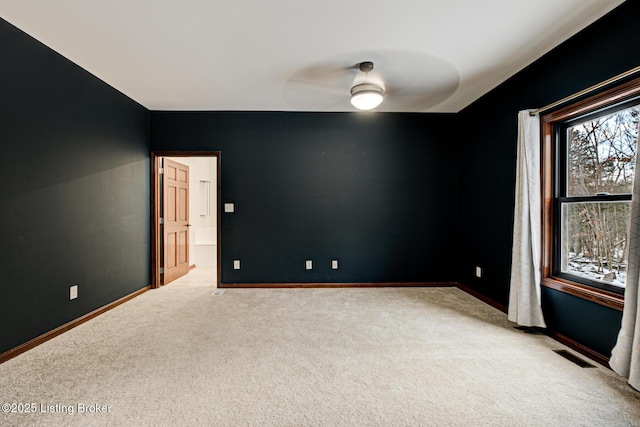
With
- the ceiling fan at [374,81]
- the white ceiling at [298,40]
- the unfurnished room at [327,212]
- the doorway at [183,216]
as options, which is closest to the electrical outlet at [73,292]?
the unfurnished room at [327,212]

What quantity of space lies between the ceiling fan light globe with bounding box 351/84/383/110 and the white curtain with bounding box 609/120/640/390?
222 centimetres

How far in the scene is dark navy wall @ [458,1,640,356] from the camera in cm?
219

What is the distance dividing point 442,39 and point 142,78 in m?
3.17

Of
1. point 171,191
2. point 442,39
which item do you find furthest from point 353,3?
point 171,191

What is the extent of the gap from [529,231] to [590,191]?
1.82 ft

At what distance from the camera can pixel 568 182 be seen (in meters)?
2.71

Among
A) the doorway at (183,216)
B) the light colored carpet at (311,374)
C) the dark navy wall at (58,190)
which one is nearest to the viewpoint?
the light colored carpet at (311,374)

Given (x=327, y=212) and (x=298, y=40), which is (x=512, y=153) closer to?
(x=327, y=212)

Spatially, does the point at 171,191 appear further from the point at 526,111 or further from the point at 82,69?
the point at 526,111

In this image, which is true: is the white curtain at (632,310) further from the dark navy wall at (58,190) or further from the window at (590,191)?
the dark navy wall at (58,190)

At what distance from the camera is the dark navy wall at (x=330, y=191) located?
4.48 m

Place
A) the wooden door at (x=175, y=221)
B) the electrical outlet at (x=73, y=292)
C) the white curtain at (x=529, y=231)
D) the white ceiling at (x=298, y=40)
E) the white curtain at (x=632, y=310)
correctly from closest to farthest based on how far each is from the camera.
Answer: the white curtain at (x=632, y=310), the white ceiling at (x=298, y=40), the white curtain at (x=529, y=231), the electrical outlet at (x=73, y=292), the wooden door at (x=175, y=221)

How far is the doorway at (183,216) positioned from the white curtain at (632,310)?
4.28m

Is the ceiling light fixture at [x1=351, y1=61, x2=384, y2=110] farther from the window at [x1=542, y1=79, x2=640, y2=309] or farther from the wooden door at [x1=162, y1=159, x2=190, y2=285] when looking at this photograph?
the wooden door at [x1=162, y1=159, x2=190, y2=285]
